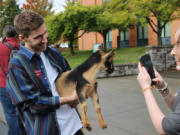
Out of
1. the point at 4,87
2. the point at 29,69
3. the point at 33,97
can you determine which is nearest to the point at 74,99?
the point at 33,97

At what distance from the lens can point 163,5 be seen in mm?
12742

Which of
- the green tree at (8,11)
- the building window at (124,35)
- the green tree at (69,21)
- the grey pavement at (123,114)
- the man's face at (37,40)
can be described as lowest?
the grey pavement at (123,114)

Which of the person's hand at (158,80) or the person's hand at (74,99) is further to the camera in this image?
the person's hand at (158,80)

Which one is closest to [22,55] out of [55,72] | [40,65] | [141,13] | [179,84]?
[40,65]

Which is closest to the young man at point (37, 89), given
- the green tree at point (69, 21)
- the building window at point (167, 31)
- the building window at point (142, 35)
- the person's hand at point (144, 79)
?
the person's hand at point (144, 79)

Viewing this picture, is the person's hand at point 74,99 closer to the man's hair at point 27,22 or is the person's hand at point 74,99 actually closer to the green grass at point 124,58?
the man's hair at point 27,22

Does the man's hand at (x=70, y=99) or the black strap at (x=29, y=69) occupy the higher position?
the black strap at (x=29, y=69)

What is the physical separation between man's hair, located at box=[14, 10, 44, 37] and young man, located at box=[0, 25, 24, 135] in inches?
71.0

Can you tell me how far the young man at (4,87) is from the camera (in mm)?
3330

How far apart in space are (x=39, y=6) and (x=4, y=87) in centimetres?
3375

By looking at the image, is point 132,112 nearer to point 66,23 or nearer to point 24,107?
point 24,107

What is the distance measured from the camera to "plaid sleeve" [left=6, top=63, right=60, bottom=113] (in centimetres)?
177

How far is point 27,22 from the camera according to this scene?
1776 mm

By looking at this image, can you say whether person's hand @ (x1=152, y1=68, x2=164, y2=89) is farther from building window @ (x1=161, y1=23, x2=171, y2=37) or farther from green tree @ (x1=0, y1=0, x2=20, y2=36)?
green tree @ (x1=0, y1=0, x2=20, y2=36)
